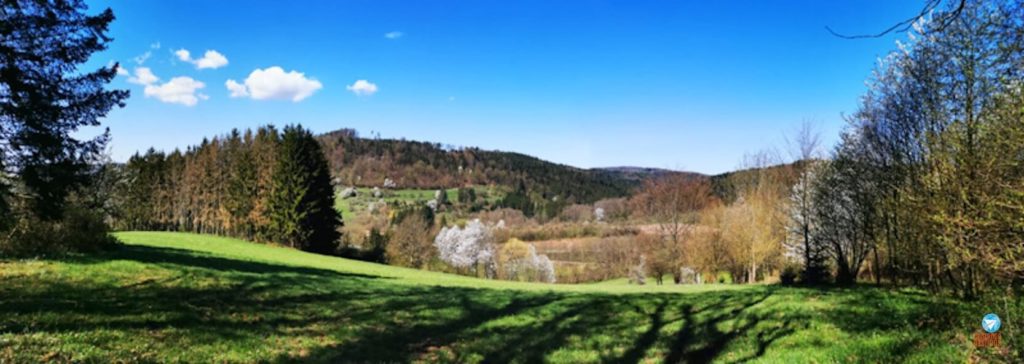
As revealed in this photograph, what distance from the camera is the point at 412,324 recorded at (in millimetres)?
11531

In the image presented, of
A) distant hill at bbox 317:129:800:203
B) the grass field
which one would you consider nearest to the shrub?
the grass field

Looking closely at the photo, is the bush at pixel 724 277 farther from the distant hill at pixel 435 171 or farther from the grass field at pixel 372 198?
the distant hill at pixel 435 171

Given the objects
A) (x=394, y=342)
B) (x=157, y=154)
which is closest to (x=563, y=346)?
(x=394, y=342)

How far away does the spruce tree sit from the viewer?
177 feet

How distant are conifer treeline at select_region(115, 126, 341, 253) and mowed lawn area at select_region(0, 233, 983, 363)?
116 ft

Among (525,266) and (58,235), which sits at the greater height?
(58,235)

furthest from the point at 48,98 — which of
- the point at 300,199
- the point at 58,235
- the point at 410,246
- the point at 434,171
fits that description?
the point at 434,171

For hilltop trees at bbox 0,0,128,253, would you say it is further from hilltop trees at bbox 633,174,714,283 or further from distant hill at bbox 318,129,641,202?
distant hill at bbox 318,129,641,202

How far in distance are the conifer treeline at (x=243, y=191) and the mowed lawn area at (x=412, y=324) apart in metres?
35.3

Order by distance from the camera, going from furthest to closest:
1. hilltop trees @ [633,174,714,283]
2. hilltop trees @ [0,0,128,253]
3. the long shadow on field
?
hilltop trees @ [633,174,714,283], hilltop trees @ [0,0,128,253], the long shadow on field

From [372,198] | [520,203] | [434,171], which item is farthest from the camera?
[434,171]

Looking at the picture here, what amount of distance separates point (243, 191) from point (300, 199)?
36.5 feet

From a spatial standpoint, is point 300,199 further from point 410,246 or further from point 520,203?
point 520,203

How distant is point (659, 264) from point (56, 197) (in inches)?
1863
